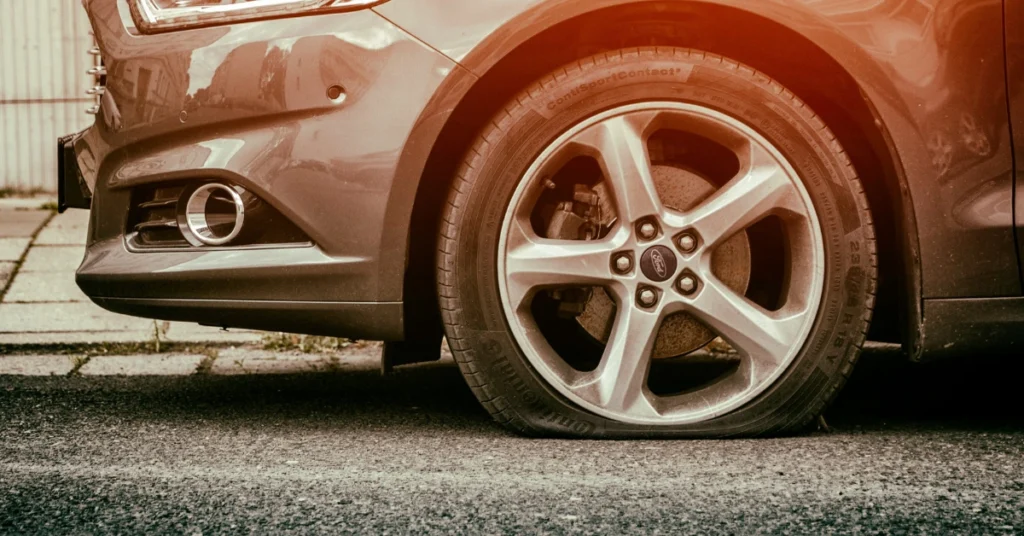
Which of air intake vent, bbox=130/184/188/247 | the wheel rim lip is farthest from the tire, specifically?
air intake vent, bbox=130/184/188/247

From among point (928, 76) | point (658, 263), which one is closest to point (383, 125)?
point (658, 263)

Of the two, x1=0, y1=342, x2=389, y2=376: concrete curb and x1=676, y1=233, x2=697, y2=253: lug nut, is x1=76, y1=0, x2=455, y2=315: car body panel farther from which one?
x1=0, y1=342, x2=389, y2=376: concrete curb

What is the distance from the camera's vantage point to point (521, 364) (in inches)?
87.2

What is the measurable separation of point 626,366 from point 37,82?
19.5 feet

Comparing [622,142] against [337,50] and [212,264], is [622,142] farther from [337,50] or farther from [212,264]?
[212,264]

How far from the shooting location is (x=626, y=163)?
87.0 inches

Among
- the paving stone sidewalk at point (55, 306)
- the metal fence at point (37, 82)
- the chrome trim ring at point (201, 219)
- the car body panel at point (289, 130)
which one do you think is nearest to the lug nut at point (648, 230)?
the car body panel at point (289, 130)

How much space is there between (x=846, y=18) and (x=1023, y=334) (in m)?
0.75

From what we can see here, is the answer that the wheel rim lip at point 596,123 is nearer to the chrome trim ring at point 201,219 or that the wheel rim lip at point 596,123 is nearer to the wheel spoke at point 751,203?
the wheel spoke at point 751,203

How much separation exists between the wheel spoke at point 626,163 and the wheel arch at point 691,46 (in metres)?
0.17

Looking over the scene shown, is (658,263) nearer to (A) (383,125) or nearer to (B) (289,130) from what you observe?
(A) (383,125)

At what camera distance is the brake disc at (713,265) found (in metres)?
2.40

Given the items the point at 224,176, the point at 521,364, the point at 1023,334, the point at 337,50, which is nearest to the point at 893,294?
the point at 1023,334

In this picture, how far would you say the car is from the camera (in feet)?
6.98
